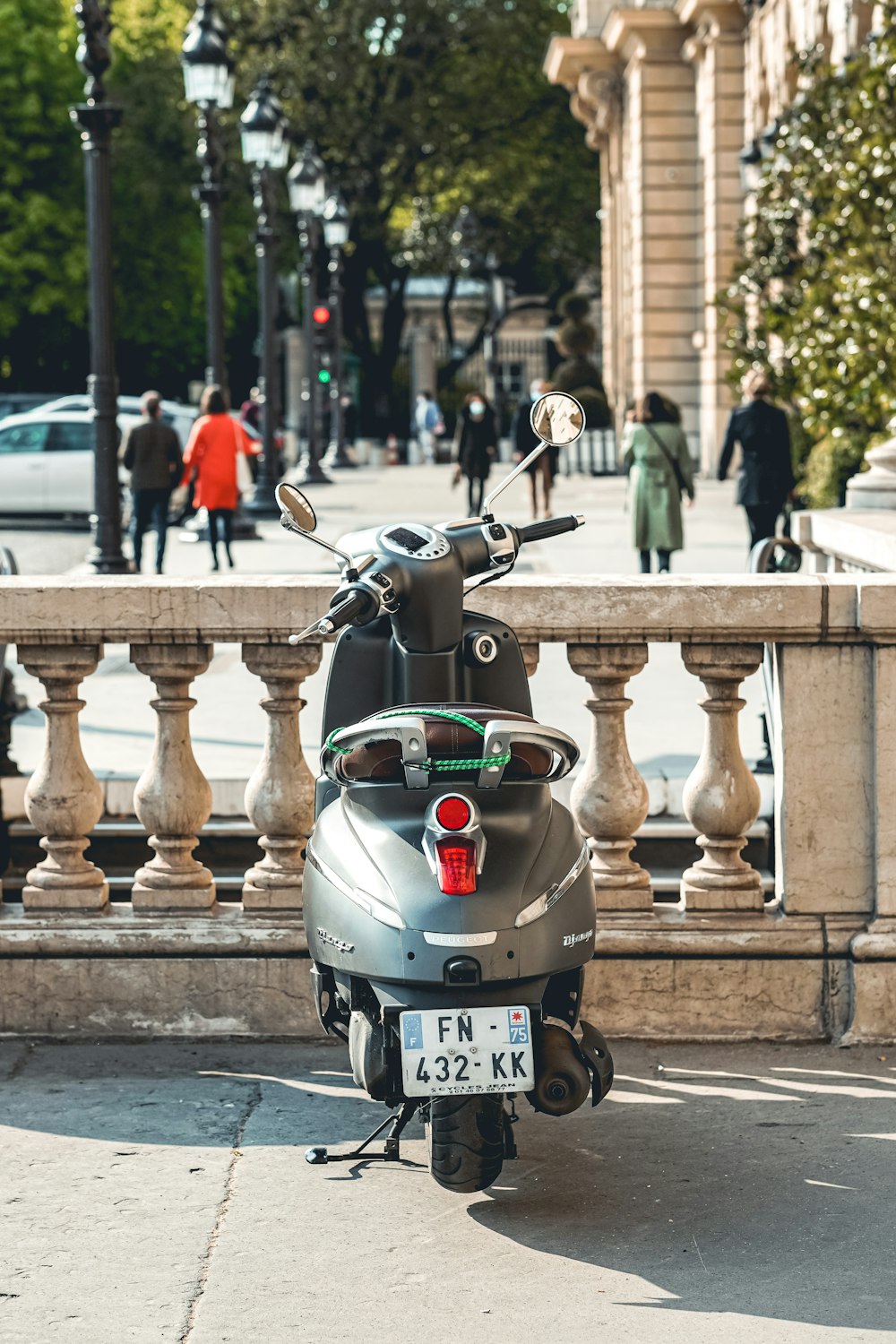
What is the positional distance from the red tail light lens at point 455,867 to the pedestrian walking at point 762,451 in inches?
518

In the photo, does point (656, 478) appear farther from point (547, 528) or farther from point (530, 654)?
point (547, 528)

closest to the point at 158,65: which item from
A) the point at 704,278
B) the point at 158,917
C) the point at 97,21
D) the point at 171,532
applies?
the point at 704,278

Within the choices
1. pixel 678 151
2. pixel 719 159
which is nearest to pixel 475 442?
pixel 719 159

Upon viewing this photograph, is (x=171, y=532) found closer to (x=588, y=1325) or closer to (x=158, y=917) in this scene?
(x=158, y=917)

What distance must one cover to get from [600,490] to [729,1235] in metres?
31.1

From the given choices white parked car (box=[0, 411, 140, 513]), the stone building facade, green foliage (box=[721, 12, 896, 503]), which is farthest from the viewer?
the stone building facade

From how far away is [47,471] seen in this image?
2927 centimetres

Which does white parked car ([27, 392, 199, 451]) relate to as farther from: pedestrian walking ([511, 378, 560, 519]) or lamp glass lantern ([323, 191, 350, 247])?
pedestrian walking ([511, 378, 560, 519])

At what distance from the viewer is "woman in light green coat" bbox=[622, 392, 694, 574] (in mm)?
16719

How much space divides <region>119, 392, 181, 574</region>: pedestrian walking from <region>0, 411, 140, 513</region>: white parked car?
951 centimetres

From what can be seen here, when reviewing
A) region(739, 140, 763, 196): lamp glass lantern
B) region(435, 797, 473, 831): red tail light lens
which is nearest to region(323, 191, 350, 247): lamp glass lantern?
region(739, 140, 763, 196): lamp glass lantern

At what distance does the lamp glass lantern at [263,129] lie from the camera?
82.9 ft

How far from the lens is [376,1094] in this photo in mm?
4074

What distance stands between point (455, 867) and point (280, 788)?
1562 millimetres
